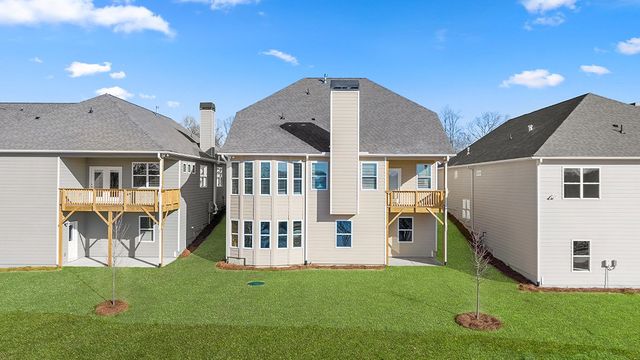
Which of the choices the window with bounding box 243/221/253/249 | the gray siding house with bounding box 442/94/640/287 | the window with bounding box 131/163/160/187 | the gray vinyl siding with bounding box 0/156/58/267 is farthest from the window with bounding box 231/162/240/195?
the gray siding house with bounding box 442/94/640/287

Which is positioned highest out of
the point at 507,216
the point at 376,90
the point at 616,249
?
the point at 376,90

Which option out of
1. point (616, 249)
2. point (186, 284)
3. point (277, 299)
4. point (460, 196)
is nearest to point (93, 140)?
point (186, 284)

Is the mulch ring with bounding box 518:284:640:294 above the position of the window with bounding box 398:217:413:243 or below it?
below

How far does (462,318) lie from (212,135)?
20109 millimetres

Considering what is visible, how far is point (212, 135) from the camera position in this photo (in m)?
25.4

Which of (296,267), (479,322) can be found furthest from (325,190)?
(479,322)

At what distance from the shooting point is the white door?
18625 millimetres

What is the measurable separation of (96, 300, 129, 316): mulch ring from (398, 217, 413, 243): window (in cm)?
1367

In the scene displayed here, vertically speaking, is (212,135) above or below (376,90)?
below

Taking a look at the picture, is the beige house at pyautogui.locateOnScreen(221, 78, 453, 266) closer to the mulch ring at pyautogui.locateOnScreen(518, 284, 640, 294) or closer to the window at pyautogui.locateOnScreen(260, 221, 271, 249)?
the window at pyautogui.locateOnScreen(260, 221, 271, 249)

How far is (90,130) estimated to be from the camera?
62.2ft

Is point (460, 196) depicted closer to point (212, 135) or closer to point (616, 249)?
point (616, 249)

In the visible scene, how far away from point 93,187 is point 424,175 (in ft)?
60.7

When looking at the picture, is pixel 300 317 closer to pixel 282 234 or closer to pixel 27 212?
pixel 282 234
